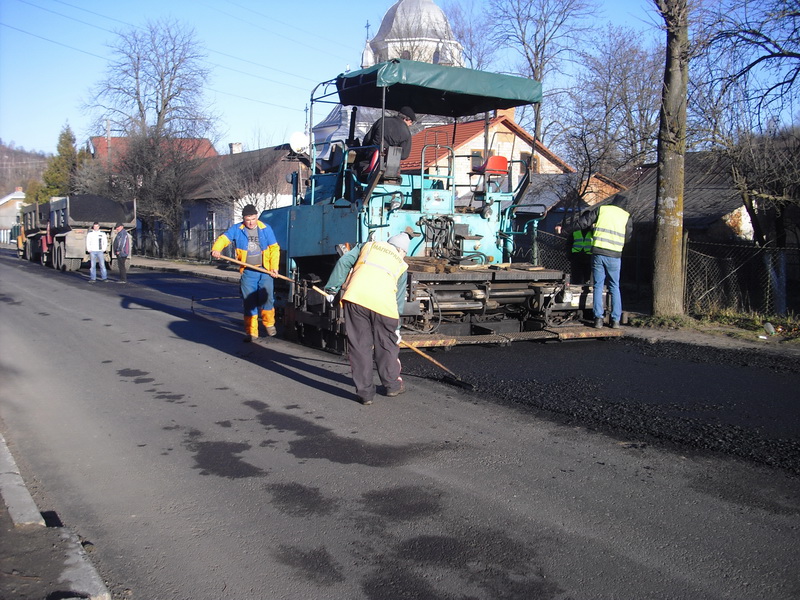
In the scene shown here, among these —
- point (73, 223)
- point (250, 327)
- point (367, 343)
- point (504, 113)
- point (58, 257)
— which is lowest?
point (250, 327)

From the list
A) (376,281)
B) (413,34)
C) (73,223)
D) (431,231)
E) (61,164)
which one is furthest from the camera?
(61,164)

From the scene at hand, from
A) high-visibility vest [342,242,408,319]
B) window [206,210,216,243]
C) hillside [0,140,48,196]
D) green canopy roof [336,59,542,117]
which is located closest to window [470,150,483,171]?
green canopy roof [336,59,542,117]

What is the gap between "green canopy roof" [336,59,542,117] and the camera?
338 inches

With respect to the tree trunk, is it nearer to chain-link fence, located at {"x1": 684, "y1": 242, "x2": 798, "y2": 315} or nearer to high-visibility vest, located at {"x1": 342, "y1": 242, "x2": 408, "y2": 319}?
chain-link fence, located at {"x1": 684, "y1": 242, "x2": 798, "y2": 315}

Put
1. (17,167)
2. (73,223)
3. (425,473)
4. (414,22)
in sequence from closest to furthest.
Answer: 1. (425,473)
2. (73,223)
3. (414,22)
4. (17,167)

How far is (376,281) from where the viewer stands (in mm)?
6469

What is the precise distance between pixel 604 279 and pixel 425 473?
5916 millimetres

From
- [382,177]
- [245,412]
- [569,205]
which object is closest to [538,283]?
[382,177]

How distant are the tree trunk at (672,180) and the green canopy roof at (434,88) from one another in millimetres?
2594

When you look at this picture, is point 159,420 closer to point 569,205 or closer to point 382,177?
point 382,177

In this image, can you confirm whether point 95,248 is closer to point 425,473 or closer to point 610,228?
point 610,228

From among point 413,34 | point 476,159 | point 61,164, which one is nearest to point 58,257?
point 476,159

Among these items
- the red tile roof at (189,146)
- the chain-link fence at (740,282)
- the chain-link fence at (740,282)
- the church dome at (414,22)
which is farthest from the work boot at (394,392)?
the red tile roof at (189,146)

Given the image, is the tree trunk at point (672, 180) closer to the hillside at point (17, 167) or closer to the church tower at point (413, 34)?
the church tower at point (413, 34)
